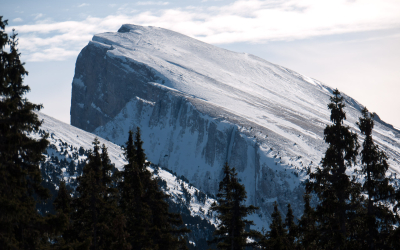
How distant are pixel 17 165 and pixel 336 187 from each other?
13679mm

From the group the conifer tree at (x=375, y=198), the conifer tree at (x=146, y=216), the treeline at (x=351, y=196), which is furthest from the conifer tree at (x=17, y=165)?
the conifer tree at (x=375, y=198)

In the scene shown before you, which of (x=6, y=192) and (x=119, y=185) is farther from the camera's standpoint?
(x=119, y=185)

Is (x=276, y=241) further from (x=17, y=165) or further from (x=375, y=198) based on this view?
(x=17, y=165)

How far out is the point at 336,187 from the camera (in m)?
18.3

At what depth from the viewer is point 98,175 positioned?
82.7ft

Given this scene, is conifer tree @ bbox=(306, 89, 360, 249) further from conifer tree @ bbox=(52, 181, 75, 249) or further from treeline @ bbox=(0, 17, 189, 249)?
conifer tree @ bbox=(52, 181, 75, 249)

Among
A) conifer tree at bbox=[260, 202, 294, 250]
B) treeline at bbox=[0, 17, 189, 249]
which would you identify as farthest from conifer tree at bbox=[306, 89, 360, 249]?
treeline at bbox=[0, 17, 189, 249]

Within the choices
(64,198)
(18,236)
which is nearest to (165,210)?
(64,198)

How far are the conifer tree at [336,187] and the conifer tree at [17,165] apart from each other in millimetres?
11861

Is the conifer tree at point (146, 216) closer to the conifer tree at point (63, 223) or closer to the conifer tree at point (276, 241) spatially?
the conifer tree at point (63, 223)

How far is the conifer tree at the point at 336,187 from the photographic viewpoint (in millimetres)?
18234

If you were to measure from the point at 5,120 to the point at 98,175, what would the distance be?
1039cm

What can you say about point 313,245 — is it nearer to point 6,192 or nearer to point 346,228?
point 346,228

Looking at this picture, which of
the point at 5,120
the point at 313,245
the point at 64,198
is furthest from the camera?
the point at 64,198
